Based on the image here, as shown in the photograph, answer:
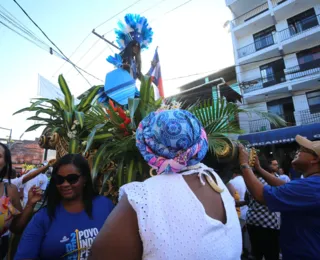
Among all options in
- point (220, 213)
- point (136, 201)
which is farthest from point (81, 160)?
point (220, 213)

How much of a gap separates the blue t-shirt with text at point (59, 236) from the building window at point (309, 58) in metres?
15.8

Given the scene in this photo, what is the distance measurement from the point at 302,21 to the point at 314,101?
223 inches

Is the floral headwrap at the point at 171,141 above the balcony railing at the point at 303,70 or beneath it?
beneath

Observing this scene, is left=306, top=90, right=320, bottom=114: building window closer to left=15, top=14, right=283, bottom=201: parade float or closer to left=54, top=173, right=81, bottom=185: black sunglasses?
left=15, top=14, right=283, bottom=201: parade float

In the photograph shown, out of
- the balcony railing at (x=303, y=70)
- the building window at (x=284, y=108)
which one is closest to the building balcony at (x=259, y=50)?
the balcony railing at (x=303, y=70)

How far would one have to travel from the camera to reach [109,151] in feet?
5.25

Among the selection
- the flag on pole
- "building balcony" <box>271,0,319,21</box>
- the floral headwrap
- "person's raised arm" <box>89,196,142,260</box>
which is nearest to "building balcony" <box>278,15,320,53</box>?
"building balcony" <box>271,0,319,21</box>

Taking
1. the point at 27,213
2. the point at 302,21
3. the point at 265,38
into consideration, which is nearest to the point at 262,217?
the point at 27,213

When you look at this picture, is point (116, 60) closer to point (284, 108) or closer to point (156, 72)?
point (156, 72)

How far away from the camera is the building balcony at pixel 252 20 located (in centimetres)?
1464

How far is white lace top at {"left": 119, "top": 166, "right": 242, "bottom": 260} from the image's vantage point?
0.70m

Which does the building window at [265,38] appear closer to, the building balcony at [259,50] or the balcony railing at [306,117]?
the building balcony at [259,50]

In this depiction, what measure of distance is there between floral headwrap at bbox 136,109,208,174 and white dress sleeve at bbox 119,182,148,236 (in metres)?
0.14

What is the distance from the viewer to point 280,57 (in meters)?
14.1
